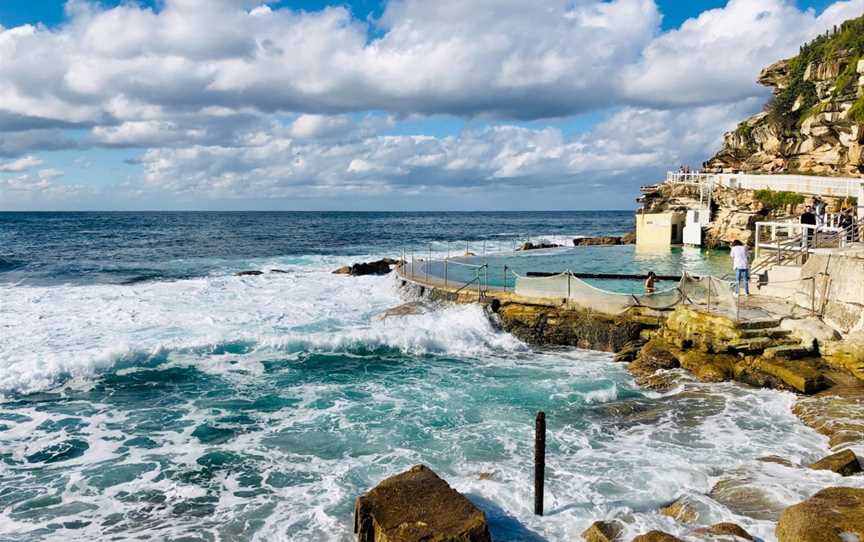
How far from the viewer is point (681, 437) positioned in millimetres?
11203

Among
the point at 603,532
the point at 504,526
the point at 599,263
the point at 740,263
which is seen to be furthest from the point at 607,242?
the point at 603,532

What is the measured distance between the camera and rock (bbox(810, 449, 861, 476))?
9.23 metres

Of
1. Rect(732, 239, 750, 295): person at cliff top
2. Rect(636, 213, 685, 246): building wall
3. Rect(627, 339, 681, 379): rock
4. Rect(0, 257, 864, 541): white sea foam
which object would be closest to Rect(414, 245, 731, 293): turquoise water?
Rect(636, 213, 685, 246): building wall

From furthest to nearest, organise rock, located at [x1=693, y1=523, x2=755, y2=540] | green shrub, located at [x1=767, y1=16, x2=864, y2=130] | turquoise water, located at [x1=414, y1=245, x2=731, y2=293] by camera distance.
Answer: green shrub, located at [x1=767, y1=16, x2=864, y2=130], turquoise water, located at [x1=414, y1=245, x2=731, y2=293], rock, located at [x1=693, y1=523, x2=755, y2=540]

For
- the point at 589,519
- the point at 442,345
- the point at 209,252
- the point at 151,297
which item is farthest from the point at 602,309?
the point at 209,252

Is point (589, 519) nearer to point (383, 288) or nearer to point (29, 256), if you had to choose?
point (383, 288)

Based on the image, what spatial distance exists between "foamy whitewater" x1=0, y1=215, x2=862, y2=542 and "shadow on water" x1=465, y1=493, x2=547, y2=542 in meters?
0.03

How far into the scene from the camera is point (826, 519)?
22.8ft

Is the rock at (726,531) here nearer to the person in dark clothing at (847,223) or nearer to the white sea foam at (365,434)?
the white sea foam at (365,434)

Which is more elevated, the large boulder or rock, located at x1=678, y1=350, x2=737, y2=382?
the large boulder

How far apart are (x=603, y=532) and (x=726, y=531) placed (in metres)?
1.51

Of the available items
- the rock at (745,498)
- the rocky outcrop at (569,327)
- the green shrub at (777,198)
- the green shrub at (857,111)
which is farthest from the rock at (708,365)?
the green shrub at (857,111)

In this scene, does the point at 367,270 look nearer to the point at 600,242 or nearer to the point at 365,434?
the point at 365,434

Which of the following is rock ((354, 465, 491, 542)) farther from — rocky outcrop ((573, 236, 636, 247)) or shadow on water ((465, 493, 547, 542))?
rocky outcrop ((573, 236, 636, 247))
